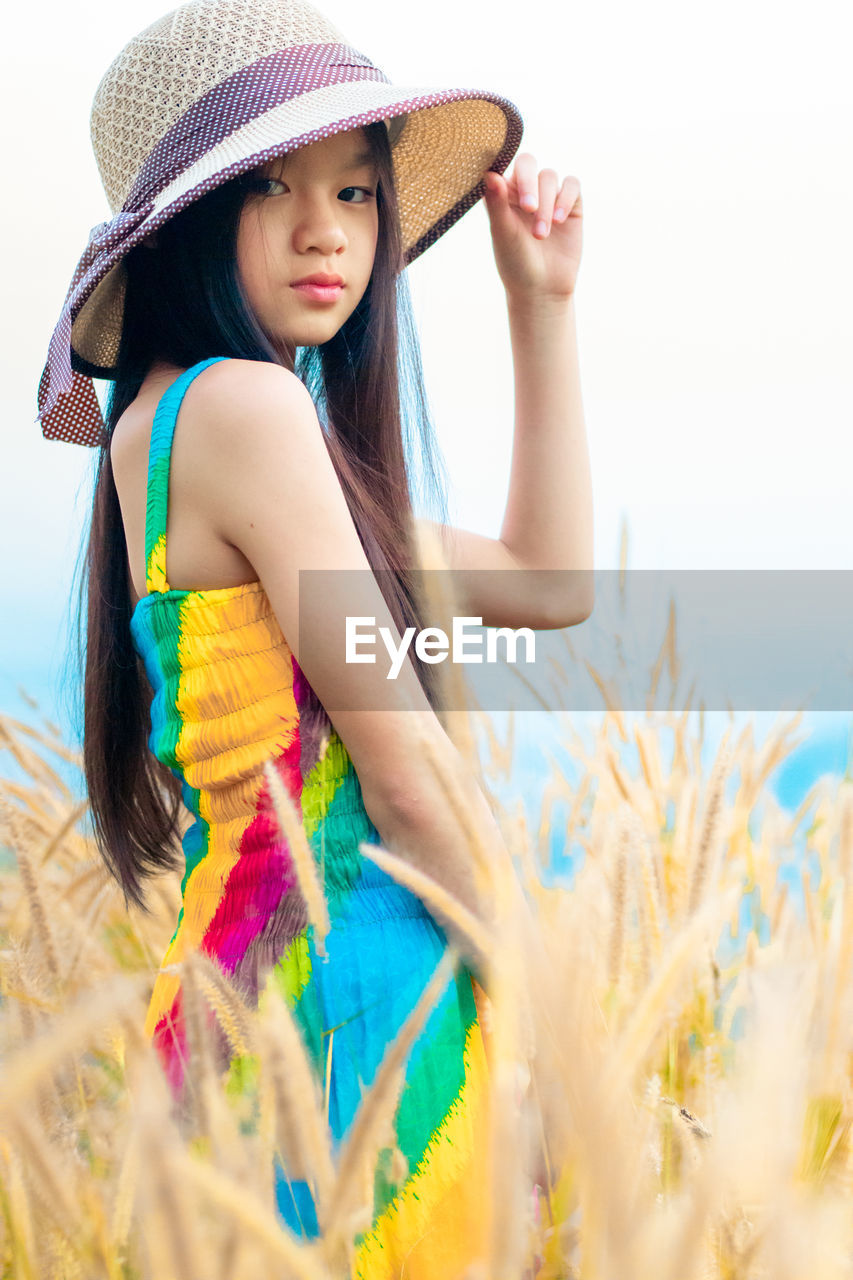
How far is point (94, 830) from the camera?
120cm

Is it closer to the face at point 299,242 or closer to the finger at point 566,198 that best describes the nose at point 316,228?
the face at point 299,242

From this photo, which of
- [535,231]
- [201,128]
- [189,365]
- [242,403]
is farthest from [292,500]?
[535,231]

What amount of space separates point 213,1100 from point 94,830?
33.1 inches

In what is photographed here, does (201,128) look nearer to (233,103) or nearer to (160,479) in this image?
(233,103)

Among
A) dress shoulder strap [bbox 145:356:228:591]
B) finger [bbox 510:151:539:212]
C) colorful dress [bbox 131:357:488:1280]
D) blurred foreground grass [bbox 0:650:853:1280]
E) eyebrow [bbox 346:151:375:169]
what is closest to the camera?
blurred foreground grass [bbox 0:650:853:1280]

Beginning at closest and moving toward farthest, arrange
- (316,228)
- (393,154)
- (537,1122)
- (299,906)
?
(537,1122)
(299,906)
(316,228)
(393,154)

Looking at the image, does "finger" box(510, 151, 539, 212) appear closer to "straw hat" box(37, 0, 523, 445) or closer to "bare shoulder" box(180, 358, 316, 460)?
"straw hat" box(37, 0, 523, 445)

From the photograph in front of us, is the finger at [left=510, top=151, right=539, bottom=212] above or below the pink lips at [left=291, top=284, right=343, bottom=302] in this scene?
above

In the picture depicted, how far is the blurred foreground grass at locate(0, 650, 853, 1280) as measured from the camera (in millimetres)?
332

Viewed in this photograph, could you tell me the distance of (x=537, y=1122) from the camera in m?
0.53

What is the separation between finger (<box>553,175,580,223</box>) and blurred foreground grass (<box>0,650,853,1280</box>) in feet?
2.31

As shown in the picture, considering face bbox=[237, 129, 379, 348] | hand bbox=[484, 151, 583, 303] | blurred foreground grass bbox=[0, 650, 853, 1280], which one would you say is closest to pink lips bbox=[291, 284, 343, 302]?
face bbox=[237, 129, 379, 348]

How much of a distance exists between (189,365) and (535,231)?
44 centimetres

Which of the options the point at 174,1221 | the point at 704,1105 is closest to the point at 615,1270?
the point at 174,1221
